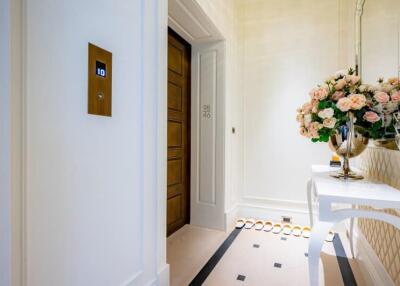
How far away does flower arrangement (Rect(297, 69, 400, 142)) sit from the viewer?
1.33 meters

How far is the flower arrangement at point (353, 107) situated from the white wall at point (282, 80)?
134cm

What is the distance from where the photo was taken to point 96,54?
3.25 ft

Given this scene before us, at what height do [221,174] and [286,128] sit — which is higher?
[286,128]

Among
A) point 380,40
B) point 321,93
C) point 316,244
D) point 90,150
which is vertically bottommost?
point 316,244

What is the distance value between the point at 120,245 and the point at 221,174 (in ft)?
5.32

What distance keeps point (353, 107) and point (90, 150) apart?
4.50 feet

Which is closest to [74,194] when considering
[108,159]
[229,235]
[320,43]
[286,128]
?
[108,159]

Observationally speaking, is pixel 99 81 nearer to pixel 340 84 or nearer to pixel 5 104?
pixel 5 104

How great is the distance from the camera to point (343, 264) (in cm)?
196

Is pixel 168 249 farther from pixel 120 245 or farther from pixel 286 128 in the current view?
pixel 286 128

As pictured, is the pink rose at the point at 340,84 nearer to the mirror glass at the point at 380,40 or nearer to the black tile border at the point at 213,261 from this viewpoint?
the mirror glass at the point at 380,40

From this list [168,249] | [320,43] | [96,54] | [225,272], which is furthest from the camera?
[320,43]

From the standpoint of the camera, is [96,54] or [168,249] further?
[168,249]

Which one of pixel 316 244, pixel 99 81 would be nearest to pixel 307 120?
pixel 316 244
